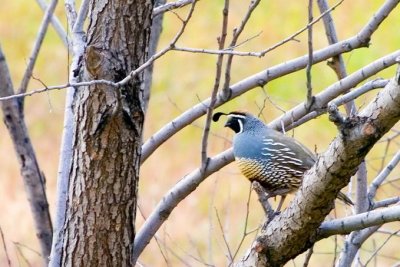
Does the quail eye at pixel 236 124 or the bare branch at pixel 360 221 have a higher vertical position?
the quail eye at pixel 236 124

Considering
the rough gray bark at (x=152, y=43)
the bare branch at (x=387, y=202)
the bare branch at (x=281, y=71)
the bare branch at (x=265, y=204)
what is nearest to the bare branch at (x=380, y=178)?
the bare branch at (x=387, y=202)

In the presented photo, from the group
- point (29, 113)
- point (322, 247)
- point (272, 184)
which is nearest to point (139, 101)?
point (272, 184)

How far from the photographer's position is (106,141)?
2893mm

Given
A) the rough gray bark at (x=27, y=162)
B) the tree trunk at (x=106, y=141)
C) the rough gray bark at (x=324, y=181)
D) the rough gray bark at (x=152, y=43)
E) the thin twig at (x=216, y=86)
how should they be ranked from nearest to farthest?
the rough gray bark at (x=324, y=181) < the thin twig at (x=216, y=86) < the tree trunk at (x=106, y=141) < the rough gray bark at (x=152, y=43) < the rough gray bark at (x=27, y=162)

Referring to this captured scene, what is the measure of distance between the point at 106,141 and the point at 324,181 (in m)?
0.77

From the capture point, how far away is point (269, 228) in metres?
2.65

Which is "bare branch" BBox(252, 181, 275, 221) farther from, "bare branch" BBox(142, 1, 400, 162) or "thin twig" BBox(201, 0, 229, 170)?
"bare branch" BBox(142, 1, 400, 162)

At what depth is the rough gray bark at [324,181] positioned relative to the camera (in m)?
2.24

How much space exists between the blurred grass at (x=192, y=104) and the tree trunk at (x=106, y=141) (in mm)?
4667

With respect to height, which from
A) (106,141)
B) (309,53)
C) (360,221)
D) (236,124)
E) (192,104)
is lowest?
(360,221)

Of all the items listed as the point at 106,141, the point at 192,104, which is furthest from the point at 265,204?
the point at 192,104

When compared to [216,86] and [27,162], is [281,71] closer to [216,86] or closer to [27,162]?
[216,86]

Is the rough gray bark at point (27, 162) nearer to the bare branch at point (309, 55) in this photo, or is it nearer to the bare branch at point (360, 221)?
the bare branch at point (309, 55)

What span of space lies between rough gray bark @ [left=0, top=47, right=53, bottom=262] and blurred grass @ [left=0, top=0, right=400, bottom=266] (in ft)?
12.8
